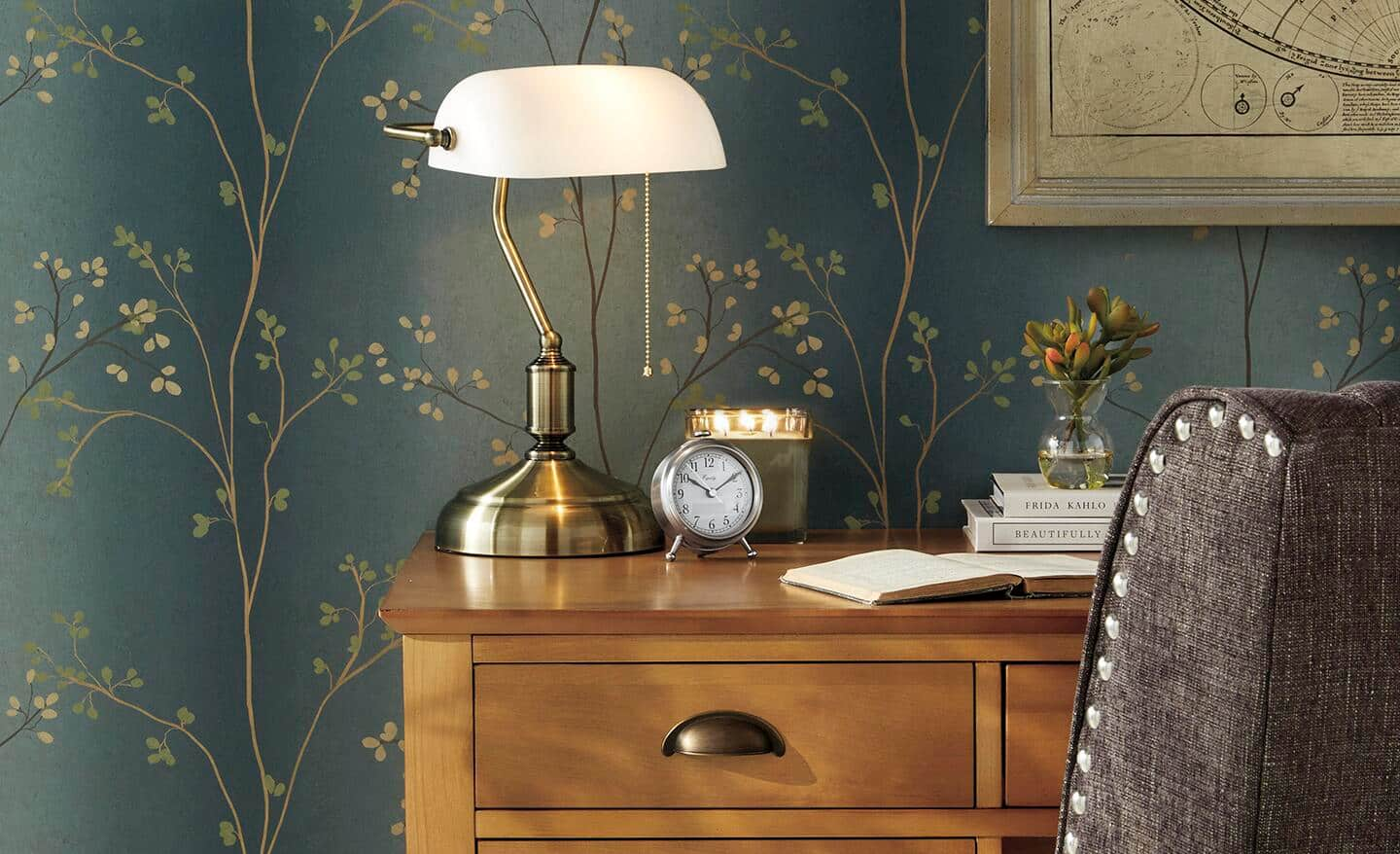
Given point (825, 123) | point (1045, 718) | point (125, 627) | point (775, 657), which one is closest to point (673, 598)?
point (775, 657)

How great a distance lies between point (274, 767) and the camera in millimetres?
1729

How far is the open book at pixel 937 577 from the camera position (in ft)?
4.06

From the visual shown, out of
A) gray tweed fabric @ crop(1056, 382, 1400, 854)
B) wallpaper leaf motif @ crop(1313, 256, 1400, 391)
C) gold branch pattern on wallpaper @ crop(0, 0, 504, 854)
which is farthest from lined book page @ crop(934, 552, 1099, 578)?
gold branch pattern on wallpaper @ crop(0, 0, 504, 854)

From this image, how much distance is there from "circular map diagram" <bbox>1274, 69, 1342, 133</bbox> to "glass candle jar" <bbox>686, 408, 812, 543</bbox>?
76 centimetres

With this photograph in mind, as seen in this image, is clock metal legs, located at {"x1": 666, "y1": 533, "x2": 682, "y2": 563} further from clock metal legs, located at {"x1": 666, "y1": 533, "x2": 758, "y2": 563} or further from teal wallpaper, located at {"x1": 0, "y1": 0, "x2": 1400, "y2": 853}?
teal wallpaper, located at {"x1": 0, "y1": 0, "x2": 1400, "y2": 853}

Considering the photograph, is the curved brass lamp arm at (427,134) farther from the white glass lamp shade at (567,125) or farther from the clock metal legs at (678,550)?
the clock metal legs at (678,550)

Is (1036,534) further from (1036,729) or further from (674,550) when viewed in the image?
(674,550)

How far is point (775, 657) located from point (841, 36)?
893 millimetres

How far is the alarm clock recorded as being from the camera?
1.45m

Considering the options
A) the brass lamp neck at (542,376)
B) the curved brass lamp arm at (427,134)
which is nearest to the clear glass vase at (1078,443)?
the brass lamp neck at (542,376)

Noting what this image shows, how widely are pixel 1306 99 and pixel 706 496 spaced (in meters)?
0.97

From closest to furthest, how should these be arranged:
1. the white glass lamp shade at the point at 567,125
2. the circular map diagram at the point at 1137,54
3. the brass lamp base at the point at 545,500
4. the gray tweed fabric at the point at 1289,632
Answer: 1. the gray tweed fabric at the point at 1289,632
2. the white glass lamp shade at the point at 567,125
3. the brass lamp base at the point at 545,500
4. the circular map diagram at the point at 1137,54

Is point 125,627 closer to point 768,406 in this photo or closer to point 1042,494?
point 768,406

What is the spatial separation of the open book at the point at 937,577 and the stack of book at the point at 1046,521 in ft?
0.28
